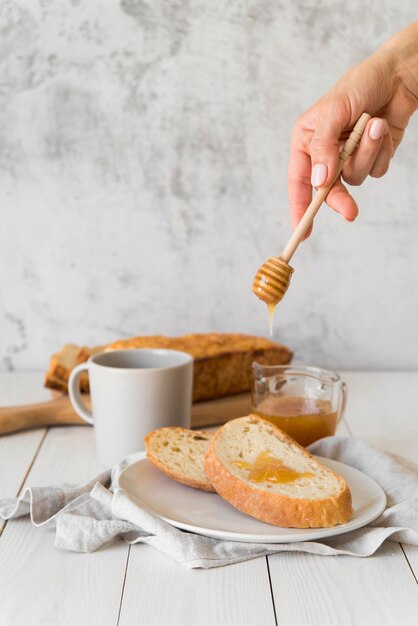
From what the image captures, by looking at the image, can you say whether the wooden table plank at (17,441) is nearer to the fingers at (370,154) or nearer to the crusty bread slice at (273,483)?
the crusty bread slice at (273,483)

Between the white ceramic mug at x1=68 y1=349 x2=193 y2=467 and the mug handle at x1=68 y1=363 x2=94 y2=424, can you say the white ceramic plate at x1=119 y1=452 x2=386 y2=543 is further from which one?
the mug handle at x1=68 y1=363 x2=94 y2=424

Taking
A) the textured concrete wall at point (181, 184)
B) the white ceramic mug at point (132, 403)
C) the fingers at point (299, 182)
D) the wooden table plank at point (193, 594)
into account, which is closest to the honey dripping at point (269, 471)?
the wooden table plank at point (193, 594)

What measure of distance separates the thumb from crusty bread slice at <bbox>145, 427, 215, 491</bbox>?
39 centimetres

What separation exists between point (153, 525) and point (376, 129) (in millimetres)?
629

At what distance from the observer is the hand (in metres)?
1.19

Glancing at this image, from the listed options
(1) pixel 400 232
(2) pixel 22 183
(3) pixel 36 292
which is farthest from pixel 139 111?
(1) pixel 400 232

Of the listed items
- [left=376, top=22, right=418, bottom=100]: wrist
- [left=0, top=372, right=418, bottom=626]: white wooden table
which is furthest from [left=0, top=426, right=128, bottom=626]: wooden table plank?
[left=376, top=22, right=418, bottom=100]: wrist

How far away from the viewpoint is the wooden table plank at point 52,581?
814 mm

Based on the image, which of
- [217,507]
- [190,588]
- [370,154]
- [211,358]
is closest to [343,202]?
[370,154]

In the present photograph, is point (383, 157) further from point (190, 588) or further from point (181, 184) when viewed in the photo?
point (190, 588)

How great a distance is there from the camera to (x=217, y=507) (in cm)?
101

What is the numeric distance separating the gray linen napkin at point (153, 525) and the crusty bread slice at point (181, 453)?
62 mm

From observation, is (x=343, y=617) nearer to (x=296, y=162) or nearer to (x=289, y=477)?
(x=289, y=477)

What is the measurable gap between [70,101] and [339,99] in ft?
2.52
